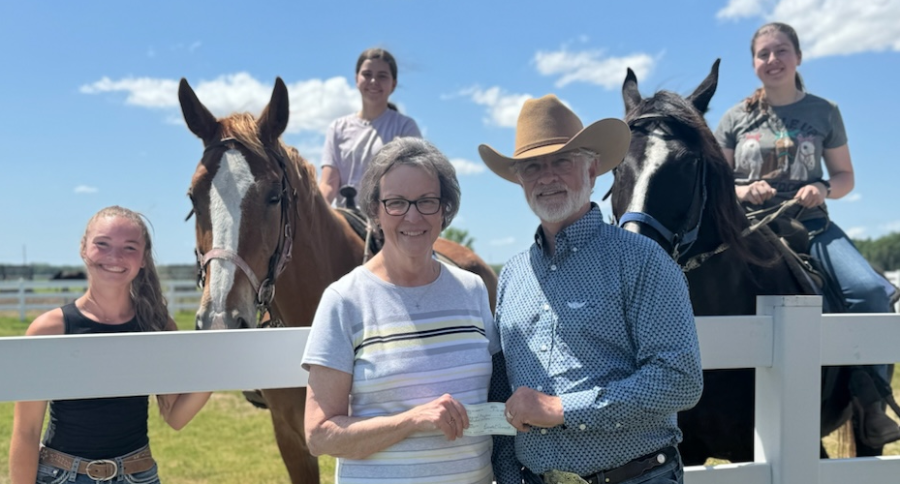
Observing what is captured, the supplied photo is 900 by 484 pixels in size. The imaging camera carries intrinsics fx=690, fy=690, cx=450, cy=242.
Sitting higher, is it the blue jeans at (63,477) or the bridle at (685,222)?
the bridle at (685,222)

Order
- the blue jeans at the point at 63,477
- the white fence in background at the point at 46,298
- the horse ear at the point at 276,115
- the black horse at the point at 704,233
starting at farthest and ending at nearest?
1. the white fence in background at the point at 46,298
2. the horse ear at the point at 276,115
3. the black horse at the point at 704,233
4. the blue jeans at the point at 63,477

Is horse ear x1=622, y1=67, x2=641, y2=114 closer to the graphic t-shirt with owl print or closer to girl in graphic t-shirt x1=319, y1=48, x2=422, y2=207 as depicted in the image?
the graphic t-shirt with owl print

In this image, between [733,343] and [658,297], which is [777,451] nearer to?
[733,343]

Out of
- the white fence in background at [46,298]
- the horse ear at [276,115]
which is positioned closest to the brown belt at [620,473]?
the horse ear at [276,115]

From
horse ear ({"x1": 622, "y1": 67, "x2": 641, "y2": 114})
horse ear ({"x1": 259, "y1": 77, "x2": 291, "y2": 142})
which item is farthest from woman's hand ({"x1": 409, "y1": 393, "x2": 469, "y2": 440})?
horse ear ({"x1": 622, "y1": 67, "x2": 641, "y2": 114})

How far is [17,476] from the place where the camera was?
214cm

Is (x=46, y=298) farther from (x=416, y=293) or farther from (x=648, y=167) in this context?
(x=416, y=293)

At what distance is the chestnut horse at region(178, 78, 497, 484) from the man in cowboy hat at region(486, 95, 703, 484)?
1405mm

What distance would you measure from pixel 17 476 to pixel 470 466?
1.41 m

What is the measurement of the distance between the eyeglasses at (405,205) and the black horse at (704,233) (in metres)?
1.70

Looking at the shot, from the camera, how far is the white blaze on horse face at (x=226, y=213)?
2.99 m

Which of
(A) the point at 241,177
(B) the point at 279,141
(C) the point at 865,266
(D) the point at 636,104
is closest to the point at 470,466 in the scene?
(A) the point at 241,177

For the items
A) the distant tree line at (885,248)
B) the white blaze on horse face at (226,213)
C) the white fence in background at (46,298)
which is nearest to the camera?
the white blaze on horse face at (226,213)

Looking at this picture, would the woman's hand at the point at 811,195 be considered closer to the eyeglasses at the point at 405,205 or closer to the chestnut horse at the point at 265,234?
the chestnut horse at the point at 265,234
